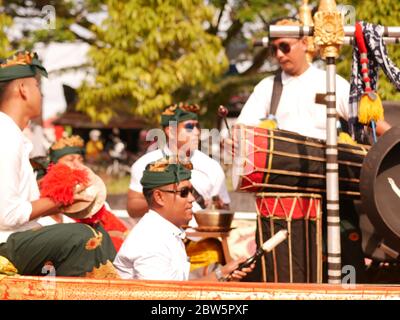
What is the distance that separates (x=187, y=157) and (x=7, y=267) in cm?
228

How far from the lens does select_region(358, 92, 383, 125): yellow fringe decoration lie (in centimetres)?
390

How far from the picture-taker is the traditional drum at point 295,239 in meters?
4.12

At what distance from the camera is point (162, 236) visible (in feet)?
12.3

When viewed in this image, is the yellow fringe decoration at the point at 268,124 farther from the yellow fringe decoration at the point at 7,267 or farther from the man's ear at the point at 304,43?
the yellow fringe decoration at the point at 7,267

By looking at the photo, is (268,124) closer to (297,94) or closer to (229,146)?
(297,94)

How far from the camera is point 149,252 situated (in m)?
3.68

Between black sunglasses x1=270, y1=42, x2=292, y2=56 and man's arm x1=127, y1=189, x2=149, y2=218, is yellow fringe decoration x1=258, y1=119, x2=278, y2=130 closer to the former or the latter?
black sunglasses x1=270, y1=42, x2=292, y2=56

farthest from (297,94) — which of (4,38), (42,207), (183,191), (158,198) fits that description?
(4,38)

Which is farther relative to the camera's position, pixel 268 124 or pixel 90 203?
pixel 268 124

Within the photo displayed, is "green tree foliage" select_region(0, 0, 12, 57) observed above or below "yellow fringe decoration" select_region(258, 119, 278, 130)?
below

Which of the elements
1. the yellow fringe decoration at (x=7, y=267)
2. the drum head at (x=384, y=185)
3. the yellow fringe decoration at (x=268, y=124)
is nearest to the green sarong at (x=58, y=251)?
the yellow fringe decoration at (x=7, y=267)

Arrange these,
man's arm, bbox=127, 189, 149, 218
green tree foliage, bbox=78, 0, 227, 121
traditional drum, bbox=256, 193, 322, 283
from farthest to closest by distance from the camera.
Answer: green tree foliage, bbox=78, 0, 227, 121 < man's arm, bbox=127, 189, 149, 218 < traditional drum, bbox=256, 193, 322, 283

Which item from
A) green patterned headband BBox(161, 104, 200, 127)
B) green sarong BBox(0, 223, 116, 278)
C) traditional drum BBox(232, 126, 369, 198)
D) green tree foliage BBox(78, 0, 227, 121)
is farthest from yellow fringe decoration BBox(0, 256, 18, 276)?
green tree foliage BBox(78, 0, 227, 121)

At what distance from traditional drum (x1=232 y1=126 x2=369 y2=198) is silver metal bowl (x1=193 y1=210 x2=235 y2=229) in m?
0.99
